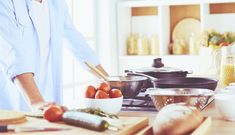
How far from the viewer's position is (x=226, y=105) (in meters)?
1.77

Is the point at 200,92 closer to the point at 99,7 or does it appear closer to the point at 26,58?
the point at 26,58

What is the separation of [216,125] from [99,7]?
3218 millimetres

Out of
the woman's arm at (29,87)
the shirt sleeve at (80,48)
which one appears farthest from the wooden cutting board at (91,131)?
the shirt sleeve at (80,48)

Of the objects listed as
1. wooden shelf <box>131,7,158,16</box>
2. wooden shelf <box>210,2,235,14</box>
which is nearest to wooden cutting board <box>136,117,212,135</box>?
wooden shelf <box>210,2,235,14</box>

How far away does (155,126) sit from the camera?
1.49 meters

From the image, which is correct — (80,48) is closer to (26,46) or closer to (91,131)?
(26,46)

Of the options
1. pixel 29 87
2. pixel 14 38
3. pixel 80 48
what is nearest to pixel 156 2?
pixel 80 48

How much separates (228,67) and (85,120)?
1171 millimetres

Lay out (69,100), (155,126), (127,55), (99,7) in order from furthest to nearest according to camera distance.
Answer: (127,55) → (99,7) → (69,100) → (155,126)

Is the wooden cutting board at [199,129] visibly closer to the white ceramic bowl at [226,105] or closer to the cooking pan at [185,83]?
the white ceramic bowl at [226,105]

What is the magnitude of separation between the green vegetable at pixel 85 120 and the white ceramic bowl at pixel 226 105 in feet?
1.63

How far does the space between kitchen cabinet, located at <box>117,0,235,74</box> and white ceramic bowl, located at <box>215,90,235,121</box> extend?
9.46 ft

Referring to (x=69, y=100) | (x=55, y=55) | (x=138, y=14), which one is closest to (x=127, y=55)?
(x=138, y=14)

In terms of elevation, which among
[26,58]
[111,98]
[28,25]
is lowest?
[111,98]
